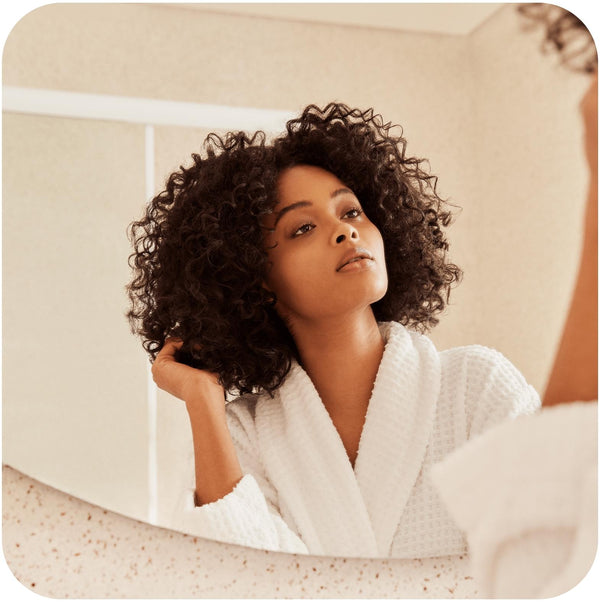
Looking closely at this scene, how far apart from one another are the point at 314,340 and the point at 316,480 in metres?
0.15

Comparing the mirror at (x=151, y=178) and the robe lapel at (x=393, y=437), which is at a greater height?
the mirror at (x=151, y=178)

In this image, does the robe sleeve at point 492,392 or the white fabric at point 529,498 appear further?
the robe sleeve at point 492,392

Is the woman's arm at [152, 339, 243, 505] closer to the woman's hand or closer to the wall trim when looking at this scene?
the woman's hand

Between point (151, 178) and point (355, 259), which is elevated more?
point (151, 178)

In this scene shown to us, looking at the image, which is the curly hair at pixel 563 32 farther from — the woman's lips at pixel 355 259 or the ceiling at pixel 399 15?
the woman's lips at pixel 355 259

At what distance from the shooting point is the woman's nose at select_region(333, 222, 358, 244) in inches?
33.0

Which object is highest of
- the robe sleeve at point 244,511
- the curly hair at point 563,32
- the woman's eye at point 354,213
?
the curly hair at point 563,32

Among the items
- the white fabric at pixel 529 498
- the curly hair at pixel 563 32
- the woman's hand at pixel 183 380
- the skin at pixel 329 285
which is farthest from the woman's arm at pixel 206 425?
the curly hair at pixel 563 32

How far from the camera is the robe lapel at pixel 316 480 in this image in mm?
851

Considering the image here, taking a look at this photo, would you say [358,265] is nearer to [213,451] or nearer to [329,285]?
[329,285]

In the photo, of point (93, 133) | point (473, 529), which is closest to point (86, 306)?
point (93, 133)

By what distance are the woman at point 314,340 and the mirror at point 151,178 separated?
2cm

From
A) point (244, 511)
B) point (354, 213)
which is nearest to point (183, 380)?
point (244, 511)

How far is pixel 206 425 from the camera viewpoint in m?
0.86
